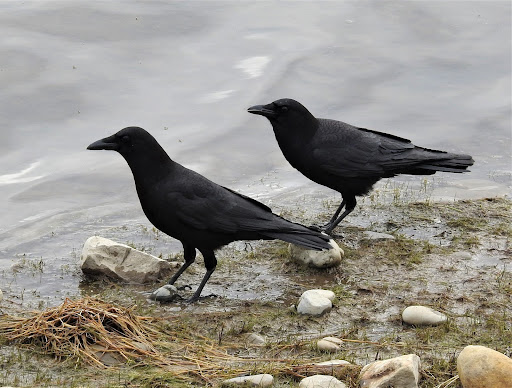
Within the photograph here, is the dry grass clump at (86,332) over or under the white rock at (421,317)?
over

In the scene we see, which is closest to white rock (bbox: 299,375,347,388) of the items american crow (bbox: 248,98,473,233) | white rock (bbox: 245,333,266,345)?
white rock (bbox: 245,333,266,345)

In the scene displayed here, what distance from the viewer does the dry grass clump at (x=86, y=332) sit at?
18.5ft

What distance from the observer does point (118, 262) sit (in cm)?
728

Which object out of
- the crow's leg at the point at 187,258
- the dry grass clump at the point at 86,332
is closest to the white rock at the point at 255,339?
the dry grass clump at the point at 86,332

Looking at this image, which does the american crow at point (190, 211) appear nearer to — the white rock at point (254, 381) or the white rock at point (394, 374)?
the white rock at point (254, 381)

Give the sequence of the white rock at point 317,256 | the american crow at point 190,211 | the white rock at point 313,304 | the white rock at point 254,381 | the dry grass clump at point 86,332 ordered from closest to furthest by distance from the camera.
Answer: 1. the white rock at point 254,381
2. the dry grass clump at point 86,332
3. the white rock at point 313,304
4. the american crow at point 190,211
5. the white rock at point 317,256

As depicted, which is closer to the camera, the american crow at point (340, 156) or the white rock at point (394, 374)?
the white rock at point (394, 374)

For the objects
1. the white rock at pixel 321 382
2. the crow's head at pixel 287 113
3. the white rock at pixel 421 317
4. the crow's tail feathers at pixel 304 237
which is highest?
the crow's head at pixel 287 113

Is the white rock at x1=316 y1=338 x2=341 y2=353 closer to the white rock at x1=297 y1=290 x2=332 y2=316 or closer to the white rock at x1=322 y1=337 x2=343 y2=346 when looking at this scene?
the white rock at x1=322 y1=337 x2=343 y2=346

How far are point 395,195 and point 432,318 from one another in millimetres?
3448

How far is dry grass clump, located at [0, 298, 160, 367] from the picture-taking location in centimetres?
563

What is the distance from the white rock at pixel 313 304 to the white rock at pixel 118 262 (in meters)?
1.45

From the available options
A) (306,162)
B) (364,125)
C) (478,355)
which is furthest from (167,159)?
(364,125)

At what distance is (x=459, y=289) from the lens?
706cm
